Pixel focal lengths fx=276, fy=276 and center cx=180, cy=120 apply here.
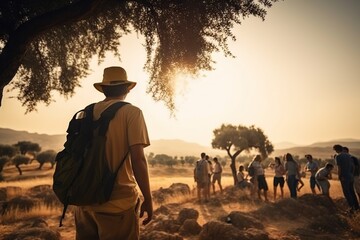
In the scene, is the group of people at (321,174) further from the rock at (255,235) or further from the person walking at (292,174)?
the rock at (255,235)

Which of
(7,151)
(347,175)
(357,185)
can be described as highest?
(7,151)

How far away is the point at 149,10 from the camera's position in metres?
7.27

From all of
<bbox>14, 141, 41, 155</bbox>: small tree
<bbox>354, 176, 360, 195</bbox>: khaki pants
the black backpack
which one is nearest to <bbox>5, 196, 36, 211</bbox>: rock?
the black backpack

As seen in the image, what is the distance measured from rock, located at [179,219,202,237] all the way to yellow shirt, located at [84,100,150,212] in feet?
20.5

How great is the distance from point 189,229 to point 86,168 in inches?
262

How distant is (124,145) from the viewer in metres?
2.68

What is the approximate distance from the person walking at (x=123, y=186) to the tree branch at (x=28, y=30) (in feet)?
11.1

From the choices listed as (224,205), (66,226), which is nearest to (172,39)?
(66,226)

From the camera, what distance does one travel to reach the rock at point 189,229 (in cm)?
829

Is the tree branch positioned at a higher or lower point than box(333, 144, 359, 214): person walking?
higher

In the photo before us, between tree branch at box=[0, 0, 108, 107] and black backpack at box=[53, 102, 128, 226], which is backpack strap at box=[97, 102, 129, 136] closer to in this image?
black backpack at box=[53, 102, 128, 226]

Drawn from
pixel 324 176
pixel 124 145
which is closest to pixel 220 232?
pixel 124 145

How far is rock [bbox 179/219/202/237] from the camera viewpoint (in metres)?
8.29

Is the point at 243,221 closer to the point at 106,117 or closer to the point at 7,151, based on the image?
the point at 106,117
